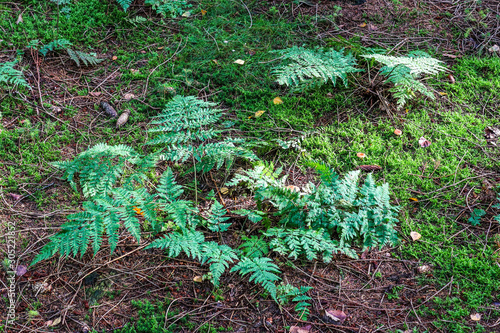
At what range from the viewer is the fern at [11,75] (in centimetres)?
348

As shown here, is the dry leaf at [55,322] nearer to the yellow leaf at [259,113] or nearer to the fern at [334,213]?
the fern at [334,213]

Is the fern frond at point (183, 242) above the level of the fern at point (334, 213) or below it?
above

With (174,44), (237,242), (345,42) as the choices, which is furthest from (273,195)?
(174,44)

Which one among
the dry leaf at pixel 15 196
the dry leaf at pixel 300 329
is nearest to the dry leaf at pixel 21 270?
the dry leaf at pixel 15 196

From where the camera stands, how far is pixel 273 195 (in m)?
2.59

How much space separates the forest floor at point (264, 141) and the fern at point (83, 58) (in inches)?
2.9

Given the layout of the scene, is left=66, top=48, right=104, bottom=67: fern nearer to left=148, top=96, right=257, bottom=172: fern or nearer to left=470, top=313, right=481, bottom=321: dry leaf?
left=148, top=96, right=257, bottom=172: fern

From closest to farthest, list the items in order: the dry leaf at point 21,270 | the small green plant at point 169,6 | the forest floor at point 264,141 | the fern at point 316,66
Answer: the forest floor at point 264,141
the dry leaf at point 21,270
the fern at point 316,66
the small green plant at point 169,6

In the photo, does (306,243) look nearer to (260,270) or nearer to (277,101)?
(260,270)

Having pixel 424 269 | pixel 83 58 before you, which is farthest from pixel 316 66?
pixel 83 58

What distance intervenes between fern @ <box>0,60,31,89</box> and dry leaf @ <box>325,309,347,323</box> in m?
3.28

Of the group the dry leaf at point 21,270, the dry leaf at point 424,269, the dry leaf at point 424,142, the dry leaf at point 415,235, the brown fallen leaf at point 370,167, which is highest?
the dry leaf at point 21,270

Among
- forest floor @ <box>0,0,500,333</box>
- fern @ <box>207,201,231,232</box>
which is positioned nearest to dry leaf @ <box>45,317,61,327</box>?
forest floor @ <box>0,0,500,333</box>

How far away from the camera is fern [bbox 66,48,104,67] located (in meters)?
3.94
